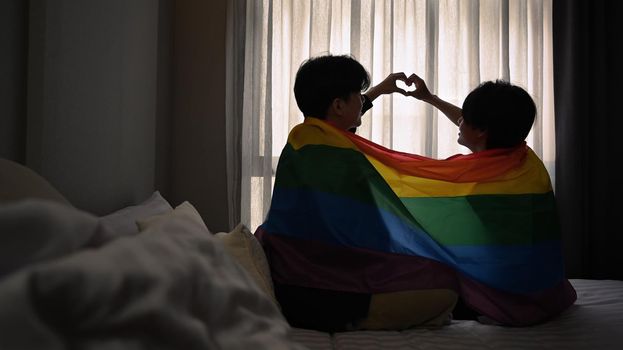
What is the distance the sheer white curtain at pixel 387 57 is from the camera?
326 cm

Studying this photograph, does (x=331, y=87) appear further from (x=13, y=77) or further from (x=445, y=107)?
(x=13, y=77)

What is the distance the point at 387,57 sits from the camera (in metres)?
3.28

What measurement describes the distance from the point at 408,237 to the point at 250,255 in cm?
43

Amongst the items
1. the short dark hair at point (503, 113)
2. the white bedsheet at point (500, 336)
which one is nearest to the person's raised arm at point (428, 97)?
the short dark hair at point (503, 113)

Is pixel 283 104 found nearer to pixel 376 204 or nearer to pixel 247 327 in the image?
pixel 376 204

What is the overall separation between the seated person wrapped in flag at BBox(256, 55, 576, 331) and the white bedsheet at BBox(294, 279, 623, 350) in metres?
0.05

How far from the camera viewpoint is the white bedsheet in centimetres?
119

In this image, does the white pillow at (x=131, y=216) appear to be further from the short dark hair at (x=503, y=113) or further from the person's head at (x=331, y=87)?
the short dark hair at (x=503, y=113)

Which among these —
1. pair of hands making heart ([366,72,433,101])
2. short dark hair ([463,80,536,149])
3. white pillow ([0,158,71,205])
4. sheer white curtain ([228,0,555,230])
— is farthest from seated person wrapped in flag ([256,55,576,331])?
sheer white curtain ([228,0,555,230])

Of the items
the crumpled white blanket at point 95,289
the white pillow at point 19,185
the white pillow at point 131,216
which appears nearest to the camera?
the crumpled white blanket at point 95,289

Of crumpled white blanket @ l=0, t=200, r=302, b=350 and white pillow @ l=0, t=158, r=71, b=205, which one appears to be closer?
crumpled white blanket @ l=0, t=200, r=302, b=350

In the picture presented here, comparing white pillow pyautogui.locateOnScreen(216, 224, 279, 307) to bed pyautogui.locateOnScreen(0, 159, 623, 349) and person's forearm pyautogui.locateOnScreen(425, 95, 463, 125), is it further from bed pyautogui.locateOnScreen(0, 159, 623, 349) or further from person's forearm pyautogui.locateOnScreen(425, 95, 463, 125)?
person's forearm pyautogui.locateOnScreen(425, 95, 463, 125)

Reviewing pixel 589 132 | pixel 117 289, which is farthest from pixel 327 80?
pixel 589 132

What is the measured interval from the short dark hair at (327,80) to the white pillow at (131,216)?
56 cm
